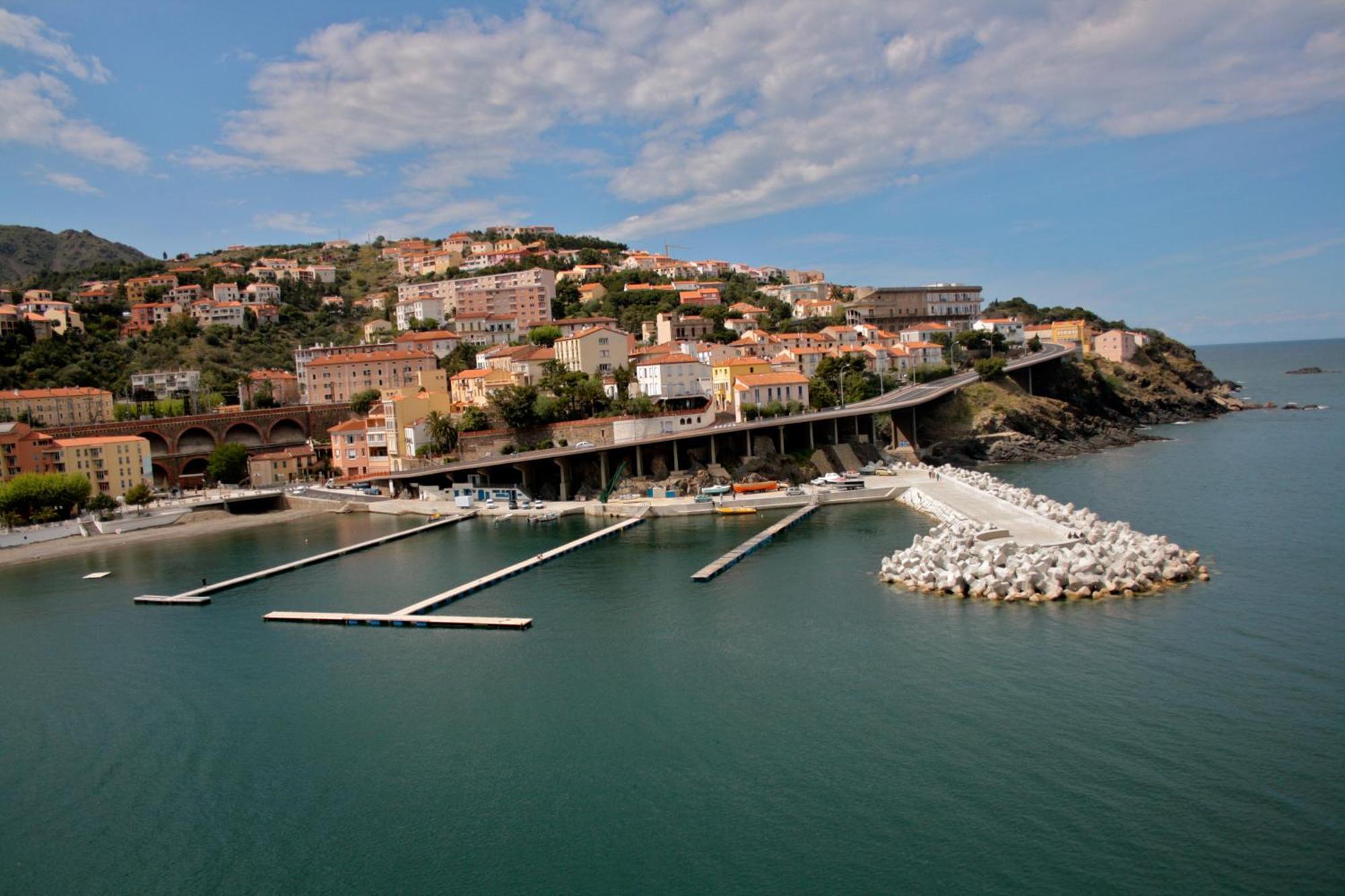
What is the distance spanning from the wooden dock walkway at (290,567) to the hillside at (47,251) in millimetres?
129464

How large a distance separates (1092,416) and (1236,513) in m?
32.1

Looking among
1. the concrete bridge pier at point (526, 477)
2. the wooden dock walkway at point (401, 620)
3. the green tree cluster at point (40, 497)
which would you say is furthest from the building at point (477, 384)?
the wooden dock walkway at point (401, 620)

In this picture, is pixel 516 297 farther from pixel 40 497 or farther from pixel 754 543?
pixel 754 543

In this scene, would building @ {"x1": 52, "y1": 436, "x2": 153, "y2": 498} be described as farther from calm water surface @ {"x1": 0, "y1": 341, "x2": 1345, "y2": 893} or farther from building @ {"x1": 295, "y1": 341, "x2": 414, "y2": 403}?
calm water surface @ {"x1": 0, "y1": 341, "x2": 1345, "y2": 893}

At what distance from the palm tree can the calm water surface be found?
2350 cm

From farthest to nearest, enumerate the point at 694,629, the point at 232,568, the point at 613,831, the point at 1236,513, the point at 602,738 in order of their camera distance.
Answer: the point at 232,568, the point at 1236,513, the point at 694,629, the point at 602,738, the point at 613,831

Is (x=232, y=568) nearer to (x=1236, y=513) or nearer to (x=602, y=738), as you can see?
(x=602, y=738)

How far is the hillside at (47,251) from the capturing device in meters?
145

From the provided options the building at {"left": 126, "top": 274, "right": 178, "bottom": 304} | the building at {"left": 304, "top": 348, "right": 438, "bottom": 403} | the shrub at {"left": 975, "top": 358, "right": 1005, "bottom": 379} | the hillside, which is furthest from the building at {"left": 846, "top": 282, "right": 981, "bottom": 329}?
the hillside

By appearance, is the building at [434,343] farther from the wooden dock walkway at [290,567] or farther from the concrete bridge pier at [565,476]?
the wooden dock walkway at [290,567]

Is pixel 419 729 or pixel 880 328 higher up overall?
pixel 880 328

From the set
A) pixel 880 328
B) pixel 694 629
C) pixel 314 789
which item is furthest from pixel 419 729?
pixel 880 328

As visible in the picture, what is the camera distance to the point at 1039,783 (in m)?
12.7

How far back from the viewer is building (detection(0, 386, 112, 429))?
180 feet
